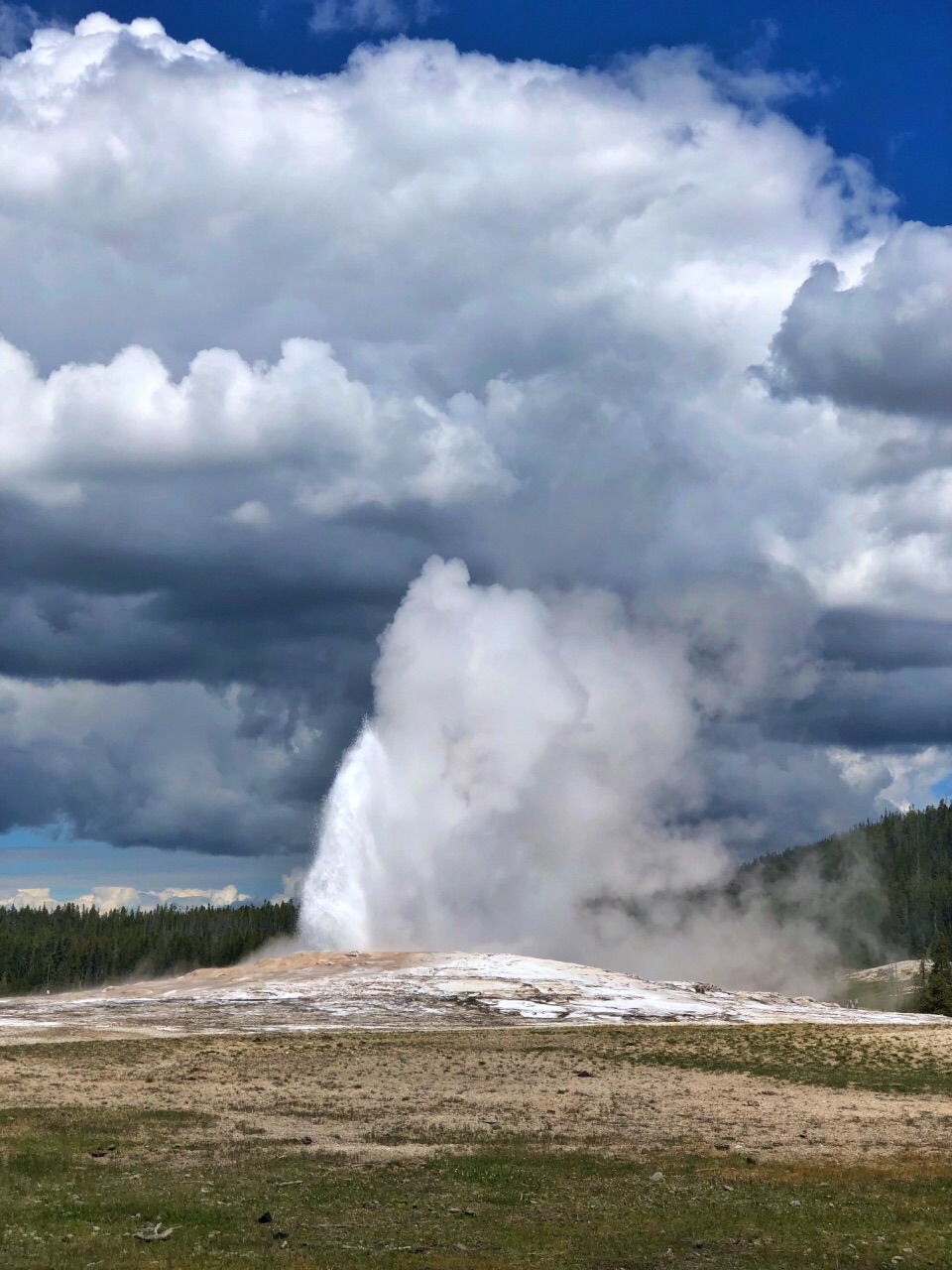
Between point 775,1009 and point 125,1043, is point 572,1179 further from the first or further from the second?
point 775,1009

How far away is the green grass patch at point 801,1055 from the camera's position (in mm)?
54844

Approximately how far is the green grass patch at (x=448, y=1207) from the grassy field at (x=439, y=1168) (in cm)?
8

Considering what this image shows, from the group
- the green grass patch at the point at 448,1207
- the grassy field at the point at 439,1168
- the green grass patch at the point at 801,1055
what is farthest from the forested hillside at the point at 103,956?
the green grass patch at the point at 448,1207

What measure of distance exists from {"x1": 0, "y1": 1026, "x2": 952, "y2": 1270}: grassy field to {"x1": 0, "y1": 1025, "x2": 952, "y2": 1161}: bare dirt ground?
0.20 meters

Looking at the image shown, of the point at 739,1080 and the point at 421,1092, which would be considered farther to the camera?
the point at 739,1080

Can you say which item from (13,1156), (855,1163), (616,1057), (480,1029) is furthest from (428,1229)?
(480,1029)

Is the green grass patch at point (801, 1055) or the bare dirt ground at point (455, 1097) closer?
the bare dirt ground at point (455, 1097)

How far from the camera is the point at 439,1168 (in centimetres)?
3247

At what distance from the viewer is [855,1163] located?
111 ft

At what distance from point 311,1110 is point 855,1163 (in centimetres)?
1710

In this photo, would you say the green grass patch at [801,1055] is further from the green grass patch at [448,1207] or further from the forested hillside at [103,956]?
the forested hillside at [103,956]

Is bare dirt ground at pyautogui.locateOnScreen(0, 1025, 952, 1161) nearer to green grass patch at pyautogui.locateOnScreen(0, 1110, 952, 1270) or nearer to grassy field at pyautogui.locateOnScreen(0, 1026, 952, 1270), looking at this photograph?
grassy field at pyautogui.locateOnScreen(0, 1026, 952, 1270)

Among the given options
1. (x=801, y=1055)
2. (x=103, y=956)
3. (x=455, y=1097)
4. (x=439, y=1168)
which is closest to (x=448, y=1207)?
(x=439, y=1168)

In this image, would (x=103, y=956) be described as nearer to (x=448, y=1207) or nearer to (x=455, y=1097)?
(x=455, y=1097)
